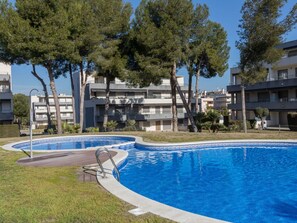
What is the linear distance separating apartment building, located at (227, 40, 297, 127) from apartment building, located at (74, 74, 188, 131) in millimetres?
11370

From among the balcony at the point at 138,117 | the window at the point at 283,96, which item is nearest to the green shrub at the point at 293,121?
the window at the point at 283,96

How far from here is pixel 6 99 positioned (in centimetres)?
3953

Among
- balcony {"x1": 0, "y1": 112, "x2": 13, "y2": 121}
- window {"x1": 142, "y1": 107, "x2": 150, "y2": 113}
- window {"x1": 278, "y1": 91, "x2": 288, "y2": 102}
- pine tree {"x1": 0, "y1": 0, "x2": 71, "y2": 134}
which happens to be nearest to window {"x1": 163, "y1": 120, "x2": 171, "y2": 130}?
window {"x1": 142, "y1": 107, "x2": 150, "y2": 113}

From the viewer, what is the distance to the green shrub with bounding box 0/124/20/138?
2698 centimetres

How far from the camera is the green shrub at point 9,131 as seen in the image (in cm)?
2698

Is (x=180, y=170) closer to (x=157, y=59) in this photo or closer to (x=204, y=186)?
(x=204, y=186)

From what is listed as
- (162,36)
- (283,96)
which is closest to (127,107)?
(162,36)

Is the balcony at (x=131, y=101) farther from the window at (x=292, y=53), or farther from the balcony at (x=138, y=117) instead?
the window at (x=292, y=53)

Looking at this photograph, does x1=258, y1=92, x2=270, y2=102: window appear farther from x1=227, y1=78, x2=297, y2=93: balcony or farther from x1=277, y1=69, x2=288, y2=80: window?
x1=277, y1=69, x2=288, y2=80: window

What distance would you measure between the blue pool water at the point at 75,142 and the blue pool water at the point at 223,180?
6037 millimetres

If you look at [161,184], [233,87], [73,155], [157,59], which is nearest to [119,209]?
[161,184]

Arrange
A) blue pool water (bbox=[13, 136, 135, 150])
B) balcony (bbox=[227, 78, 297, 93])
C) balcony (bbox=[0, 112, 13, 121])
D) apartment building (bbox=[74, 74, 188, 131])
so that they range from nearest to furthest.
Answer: blue pool water (bbox=[13, 136, 135, 150]) < balcony (bbox=[227, 78, 297, 93]) < balcony (bbox=[0, 112, 13, 121]) < apartment building (bbox=[74, 74, 188, 131])

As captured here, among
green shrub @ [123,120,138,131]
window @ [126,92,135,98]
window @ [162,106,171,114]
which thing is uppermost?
window @ [126,92,135,98]

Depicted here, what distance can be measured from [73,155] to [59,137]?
1037 centimetres
